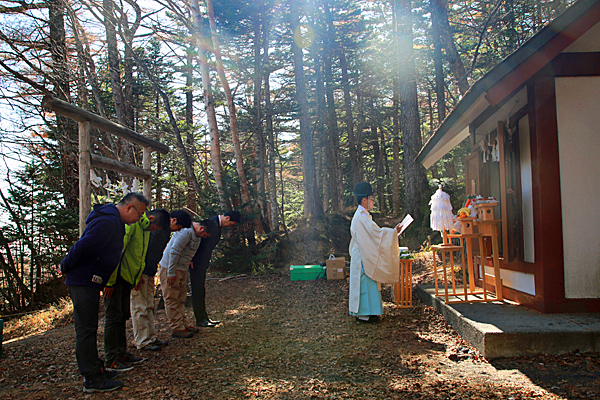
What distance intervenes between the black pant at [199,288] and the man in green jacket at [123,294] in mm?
1318

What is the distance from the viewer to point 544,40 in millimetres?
4379

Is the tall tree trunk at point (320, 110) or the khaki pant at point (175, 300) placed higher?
the tall tree trunk at point (320, 110)

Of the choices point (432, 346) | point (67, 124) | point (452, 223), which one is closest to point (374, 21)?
point (67, 124)

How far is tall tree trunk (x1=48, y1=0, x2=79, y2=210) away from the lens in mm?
12680

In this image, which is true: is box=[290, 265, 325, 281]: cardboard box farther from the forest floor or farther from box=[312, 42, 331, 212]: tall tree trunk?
box=[312, 42, 331, 212]: tall tree trunk

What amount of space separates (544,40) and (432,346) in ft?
12.0

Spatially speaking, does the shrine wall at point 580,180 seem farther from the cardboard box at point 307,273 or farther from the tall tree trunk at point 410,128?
the tall tree trunk at point 410,128

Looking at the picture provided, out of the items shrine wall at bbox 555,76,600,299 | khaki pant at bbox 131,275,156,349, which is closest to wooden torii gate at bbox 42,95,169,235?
khaki pant at bbox 131,275,156,349

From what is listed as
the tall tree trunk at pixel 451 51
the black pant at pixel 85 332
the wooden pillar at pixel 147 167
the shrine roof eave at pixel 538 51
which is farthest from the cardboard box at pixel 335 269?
the black pant at pixel 85 332

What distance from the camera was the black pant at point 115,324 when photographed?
14.0 feet

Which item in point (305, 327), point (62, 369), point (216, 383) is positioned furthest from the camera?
point (305, 327)

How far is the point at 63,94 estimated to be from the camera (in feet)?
42.9

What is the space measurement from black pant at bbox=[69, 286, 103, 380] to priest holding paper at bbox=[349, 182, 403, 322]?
3.65 m

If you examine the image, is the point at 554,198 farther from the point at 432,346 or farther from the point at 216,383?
the point at 216,383
